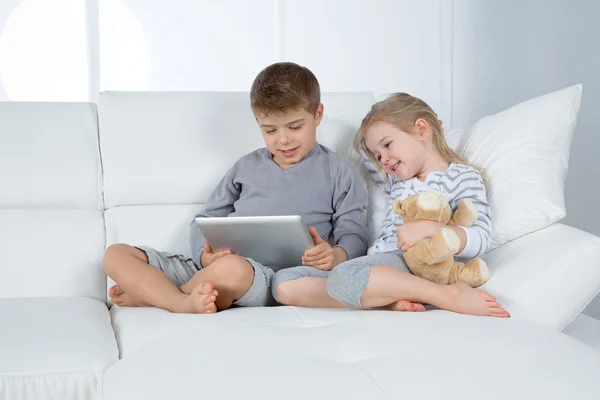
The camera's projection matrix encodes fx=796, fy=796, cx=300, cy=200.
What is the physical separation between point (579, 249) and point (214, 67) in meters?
2.96

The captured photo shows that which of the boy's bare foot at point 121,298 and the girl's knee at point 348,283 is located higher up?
the girl's knee at point 348,283

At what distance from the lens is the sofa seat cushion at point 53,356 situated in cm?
132

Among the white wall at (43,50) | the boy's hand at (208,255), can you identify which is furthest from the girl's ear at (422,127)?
the white wall at (43,50)

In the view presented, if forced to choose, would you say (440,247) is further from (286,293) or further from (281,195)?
(281,195)

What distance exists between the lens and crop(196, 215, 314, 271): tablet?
5.65 feet

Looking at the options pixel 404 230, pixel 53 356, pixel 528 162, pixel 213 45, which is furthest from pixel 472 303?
pixel 213 45

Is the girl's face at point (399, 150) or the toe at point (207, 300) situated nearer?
the toe at point (207, 300)

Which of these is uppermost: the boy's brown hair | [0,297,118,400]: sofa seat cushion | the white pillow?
the boy's brown hair

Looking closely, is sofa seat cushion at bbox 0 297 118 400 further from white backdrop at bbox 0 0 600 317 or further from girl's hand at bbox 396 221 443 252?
white backdrop at bbox 0 0 600 317

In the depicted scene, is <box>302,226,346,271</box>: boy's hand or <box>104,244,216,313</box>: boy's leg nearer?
<box>104,244,216,313</box>: boy's leg

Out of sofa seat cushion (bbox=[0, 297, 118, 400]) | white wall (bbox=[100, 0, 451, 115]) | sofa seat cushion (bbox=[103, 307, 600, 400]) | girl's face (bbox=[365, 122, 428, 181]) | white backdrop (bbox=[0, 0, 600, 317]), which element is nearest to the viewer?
sofa seat cushion (bbox=[103, 307, 600, 400])

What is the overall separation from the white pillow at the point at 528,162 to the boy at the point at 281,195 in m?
0.35

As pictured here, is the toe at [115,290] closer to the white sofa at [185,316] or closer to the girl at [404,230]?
the white sofa at [185,316]

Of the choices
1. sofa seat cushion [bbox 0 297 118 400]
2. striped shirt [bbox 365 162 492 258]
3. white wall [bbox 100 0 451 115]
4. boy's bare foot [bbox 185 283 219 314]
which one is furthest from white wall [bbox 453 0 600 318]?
sofa seat cushion [bbox 0 297 118 400]
